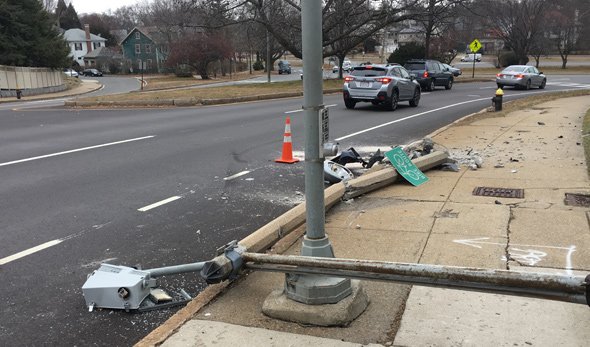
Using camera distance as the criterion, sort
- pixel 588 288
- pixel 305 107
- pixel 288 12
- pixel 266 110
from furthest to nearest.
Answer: pixel 288 12 < pixel 266 110 < pixel 305 107 < pixel 588 288

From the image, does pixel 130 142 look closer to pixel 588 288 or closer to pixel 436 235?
pixel 436 235

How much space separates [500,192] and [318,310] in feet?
14.0

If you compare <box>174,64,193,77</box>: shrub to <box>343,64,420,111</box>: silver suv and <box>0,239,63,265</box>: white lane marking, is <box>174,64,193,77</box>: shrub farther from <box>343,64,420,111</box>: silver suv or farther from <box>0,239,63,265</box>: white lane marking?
<box>0,239,63,265</box>: white lane marking

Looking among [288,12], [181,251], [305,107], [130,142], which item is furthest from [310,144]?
[288,12]

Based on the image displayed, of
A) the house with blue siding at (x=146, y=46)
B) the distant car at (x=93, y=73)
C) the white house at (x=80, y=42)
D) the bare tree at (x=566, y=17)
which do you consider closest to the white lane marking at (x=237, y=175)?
the bare tree at (x=566, y=17)

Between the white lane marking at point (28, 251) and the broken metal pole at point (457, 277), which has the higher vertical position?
the broken metal pole at point (457, 277)

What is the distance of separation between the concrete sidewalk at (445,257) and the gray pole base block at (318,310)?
48 millimetres

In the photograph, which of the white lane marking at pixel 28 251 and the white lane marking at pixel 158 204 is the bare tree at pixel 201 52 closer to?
the white lane marking at pixel 158 204

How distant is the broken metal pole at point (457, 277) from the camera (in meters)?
2.79

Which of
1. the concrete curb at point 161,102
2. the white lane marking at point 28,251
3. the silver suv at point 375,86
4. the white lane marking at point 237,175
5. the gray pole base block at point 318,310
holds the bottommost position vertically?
the white lane marking at point 237,175

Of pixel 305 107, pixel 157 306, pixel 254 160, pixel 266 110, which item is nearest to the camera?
pixel 305 107

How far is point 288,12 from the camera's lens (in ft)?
145

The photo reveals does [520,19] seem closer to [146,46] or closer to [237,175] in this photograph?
[237,175]

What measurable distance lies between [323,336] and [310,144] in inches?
50.7
